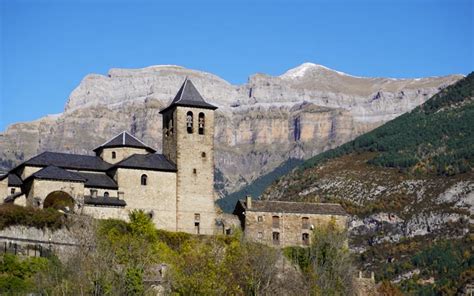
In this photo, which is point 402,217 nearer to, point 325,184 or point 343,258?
point 325,184

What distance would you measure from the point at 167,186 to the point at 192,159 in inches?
129

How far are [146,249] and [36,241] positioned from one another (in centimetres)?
819

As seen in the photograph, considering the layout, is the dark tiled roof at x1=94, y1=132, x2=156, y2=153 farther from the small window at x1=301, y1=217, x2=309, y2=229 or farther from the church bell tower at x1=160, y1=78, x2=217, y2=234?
the small window at x1=301, y1=217, x2=309, y2=229

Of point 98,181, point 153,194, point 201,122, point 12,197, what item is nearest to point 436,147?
point 201,122

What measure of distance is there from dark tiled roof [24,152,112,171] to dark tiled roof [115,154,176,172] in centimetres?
245

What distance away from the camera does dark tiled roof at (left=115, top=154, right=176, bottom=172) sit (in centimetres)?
7944

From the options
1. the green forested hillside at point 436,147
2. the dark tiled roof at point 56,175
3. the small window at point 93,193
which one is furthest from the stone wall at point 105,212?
the green forested hillside at point 436,147

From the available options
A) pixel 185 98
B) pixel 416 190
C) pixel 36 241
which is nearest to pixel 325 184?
pixel 416 190

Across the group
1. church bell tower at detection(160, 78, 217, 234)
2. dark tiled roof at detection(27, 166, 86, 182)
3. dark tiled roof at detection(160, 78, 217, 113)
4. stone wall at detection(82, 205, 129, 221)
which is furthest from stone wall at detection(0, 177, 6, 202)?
dark tiled roof at detection(160, 78, 217, 113)

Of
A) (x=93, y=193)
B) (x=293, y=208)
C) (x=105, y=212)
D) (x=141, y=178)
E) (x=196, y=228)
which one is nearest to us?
(x=105, y=212)

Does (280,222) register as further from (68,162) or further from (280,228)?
(68,162)

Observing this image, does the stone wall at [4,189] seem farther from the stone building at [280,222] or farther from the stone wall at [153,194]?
the stone building at [280,222]

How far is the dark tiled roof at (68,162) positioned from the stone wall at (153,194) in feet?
10.3

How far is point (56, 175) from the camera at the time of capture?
247ft
